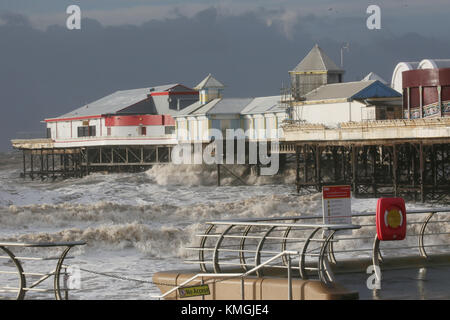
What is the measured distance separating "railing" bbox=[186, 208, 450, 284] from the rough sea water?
1195 mm

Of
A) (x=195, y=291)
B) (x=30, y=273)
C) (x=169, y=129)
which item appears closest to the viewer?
(x=195, y=291)

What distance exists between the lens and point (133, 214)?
41.8 m

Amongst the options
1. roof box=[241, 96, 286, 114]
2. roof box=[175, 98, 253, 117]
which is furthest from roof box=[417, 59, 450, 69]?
roof box=[175, 98, 253, 117]

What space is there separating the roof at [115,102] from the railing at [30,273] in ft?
201

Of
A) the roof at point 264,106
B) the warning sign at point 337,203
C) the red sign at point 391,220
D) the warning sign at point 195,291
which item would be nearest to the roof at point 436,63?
the roof at point 264,106

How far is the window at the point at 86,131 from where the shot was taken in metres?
86.5

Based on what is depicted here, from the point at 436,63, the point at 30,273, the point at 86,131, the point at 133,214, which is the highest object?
the point at 436,63

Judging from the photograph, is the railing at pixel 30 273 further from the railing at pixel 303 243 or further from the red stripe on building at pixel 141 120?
the red stripe on building at pixel 141 120

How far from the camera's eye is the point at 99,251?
29.0 m

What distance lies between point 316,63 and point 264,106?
17.3 ft

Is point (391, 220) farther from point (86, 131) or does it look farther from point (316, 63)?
point (86, 131)

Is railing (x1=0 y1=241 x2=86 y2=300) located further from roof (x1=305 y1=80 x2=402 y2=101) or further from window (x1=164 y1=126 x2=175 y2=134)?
window (x1=164 y1=126 x2=175 y2=134)

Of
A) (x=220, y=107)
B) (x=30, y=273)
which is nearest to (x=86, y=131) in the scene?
(x=220, y=107)
